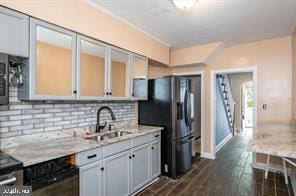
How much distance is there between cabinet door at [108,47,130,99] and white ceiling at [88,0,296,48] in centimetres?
53

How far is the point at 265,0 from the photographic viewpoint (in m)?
2.19

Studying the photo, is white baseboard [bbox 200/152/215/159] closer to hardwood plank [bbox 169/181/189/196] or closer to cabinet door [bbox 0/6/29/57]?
hardwood plank [bbox 169/181/189/196]

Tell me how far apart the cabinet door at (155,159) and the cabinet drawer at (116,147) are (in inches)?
25.9

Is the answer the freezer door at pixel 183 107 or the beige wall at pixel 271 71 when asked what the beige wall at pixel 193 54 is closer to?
the beige wall at pixel 271 71

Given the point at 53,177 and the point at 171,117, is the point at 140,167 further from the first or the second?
the point at 53,177

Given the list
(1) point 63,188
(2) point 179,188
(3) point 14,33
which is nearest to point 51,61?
(3) point 14,33

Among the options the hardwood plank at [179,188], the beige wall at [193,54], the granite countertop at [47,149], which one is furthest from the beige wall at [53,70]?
the beige wall at [193,54]

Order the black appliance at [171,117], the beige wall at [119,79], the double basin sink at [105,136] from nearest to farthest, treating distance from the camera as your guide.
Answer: the double basin sink at [105,136]
the beige wall at [119,79]
the black appliance at [171,117]

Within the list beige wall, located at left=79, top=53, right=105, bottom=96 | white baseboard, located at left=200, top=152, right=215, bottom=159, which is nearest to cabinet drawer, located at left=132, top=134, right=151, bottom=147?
beige wall, located at left=79, top=53, right=105, bottom=96

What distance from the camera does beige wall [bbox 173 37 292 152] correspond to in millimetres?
3412

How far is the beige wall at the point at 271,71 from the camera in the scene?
3.41m

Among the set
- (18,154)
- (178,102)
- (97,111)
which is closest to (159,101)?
(178,102)

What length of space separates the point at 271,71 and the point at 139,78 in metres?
2.55

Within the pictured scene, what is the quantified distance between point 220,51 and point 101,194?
11.7 ft
